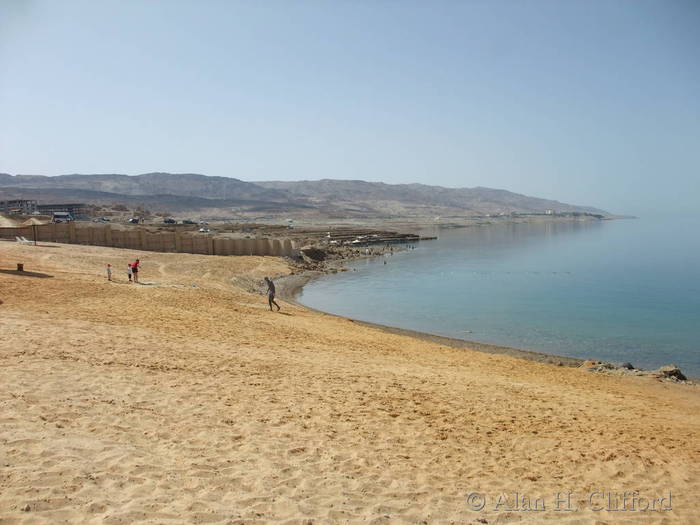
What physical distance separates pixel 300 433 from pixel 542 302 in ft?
95.7

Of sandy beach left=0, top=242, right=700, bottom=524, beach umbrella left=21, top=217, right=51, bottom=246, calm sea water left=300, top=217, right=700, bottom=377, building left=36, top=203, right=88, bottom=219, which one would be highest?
building left=36, top=203, right=88, bottom=219

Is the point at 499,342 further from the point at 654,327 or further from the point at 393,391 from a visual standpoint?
the point at 393,391

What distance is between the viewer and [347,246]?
70688mm

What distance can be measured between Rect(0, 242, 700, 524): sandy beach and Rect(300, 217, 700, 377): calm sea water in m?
9.19

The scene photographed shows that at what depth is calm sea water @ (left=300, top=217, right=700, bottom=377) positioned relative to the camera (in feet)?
77.3

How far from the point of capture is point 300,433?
301 inches

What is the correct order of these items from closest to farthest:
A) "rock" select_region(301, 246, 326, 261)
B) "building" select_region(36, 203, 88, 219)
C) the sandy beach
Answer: the sandy beach, "rock" select_region(301, 246, 326, 261), "building" select_region(36, 203, 88, 219)

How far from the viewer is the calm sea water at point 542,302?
23562 mm

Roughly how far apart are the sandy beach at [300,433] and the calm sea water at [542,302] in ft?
30.2

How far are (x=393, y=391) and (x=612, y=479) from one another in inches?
163

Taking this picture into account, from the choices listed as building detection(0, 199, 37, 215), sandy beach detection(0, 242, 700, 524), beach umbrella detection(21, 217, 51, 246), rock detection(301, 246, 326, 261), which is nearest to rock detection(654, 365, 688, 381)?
sandy beach detection(0, 242, 700, 524)

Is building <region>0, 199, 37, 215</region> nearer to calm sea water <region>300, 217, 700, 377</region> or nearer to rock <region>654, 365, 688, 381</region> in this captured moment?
calm sea water <region>300, 217, 700, 377</region>

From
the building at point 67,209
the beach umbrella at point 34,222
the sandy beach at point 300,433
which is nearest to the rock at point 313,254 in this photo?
the beach umbrella at point 34,222

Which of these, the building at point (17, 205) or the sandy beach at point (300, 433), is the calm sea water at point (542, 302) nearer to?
the sandy beach at point (300, 433)
